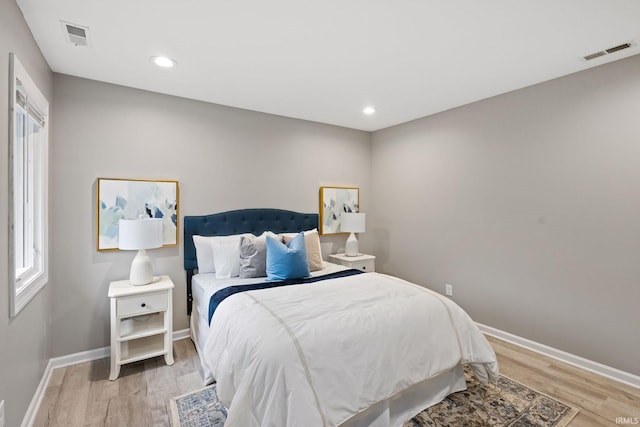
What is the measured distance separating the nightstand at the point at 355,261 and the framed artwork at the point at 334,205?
378 millimetres

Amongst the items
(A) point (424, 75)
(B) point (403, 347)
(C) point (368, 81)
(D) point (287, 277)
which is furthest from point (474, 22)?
(D) point (287, 277)

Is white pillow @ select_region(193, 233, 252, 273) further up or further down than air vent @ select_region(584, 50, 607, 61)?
further down

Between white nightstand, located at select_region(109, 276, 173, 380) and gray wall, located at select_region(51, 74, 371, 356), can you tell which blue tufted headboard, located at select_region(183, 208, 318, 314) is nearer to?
gray wall, located at select_region(51, 74, 371, 356)

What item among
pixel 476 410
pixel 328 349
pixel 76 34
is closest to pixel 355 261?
pixel 476 410

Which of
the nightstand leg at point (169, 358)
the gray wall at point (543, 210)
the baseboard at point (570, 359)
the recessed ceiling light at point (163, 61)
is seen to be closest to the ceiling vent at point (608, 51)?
the gray wall at point (543, 210)

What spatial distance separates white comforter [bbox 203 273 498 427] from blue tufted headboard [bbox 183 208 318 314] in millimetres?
1214

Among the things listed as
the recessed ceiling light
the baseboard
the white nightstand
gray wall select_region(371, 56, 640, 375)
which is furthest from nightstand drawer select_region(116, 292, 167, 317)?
the baseboard

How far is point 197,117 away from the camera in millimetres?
3436

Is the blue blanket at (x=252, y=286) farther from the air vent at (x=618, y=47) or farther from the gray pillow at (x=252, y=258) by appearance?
the air vent at (x=618, y=47)

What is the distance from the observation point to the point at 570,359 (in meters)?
2.82

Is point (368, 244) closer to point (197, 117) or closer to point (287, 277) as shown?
point (287, 277)

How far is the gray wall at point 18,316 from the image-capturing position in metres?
1.59

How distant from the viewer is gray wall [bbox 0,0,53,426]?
5.21ft

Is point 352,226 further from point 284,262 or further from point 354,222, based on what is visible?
point 284,262
